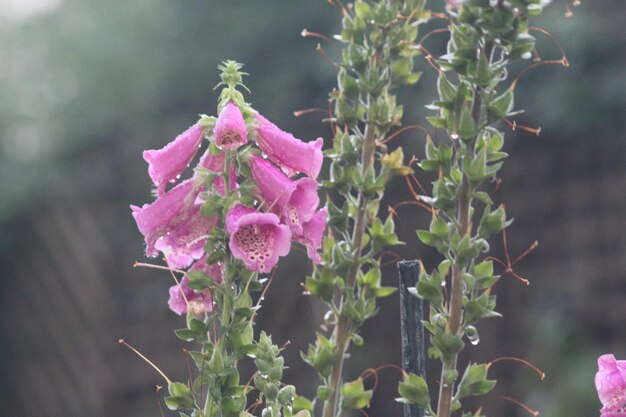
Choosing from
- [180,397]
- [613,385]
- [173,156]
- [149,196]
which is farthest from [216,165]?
[149,196]

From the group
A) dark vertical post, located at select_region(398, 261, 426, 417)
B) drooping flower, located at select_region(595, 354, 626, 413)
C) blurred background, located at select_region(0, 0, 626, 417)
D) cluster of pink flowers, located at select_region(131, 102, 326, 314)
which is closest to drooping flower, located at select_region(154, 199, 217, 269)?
cluster of pink flowers, located at select_region(131, 102, 326, 314)

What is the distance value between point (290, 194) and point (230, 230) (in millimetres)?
44

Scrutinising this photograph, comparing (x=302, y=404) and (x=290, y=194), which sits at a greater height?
(x=290, y=194)

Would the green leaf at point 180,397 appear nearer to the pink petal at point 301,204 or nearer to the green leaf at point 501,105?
the pink petal at point 301,204

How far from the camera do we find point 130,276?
136 inches

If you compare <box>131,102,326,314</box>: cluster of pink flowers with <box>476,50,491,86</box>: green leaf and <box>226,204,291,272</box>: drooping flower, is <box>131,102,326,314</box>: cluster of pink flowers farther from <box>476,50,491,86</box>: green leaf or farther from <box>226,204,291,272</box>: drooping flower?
<box>476,50,491,86</box>: green leaf

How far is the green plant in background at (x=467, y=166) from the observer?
49cm

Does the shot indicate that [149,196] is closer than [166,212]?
No

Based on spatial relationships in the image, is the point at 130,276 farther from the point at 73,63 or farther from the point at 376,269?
the point at 376,269

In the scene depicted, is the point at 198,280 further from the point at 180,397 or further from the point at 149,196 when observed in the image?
the point at 149,196

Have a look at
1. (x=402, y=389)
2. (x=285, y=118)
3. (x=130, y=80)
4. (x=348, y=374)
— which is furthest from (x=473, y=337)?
(x=130, y=80)

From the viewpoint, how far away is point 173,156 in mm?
570

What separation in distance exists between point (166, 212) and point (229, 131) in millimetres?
61

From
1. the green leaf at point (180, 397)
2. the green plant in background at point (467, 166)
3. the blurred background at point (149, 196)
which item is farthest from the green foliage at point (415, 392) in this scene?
the blurred background at point (149, 196)
